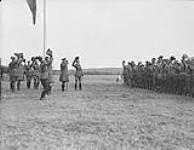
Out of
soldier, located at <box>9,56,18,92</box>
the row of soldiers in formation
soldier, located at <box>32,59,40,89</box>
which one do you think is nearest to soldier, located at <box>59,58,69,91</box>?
soldier, located at <box>9,56,18,92</box>

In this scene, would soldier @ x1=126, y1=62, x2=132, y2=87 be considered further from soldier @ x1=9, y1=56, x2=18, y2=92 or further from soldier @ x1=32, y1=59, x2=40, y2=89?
soldier @ x1=9, y1=56, x2=18, y2=92

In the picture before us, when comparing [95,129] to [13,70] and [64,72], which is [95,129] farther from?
[13,70]

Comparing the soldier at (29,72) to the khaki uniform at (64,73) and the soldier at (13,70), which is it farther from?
the khaki uniform at (64,73)

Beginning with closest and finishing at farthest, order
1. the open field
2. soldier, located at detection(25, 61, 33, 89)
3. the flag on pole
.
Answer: the flag on pole < the open field < soldier, located at detection(25, 61, 33, 89)

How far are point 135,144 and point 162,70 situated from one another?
1212 cm

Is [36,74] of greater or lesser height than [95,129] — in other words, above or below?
above

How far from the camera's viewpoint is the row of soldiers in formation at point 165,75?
1433 centimetres

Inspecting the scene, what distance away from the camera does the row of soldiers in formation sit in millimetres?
14328

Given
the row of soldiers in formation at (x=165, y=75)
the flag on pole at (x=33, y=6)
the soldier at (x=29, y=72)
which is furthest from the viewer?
the soldier at (x=29, y=72)

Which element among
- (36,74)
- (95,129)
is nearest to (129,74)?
(36,74)

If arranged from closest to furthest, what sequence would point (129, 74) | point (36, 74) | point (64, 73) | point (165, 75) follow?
point (64, 73), point (165, 75), point (36, 74), point (129, 74)

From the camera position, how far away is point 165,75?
54.0 feet

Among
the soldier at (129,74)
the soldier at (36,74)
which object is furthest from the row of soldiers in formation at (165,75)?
the soldier at (36,74)

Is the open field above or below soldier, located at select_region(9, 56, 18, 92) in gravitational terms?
below
